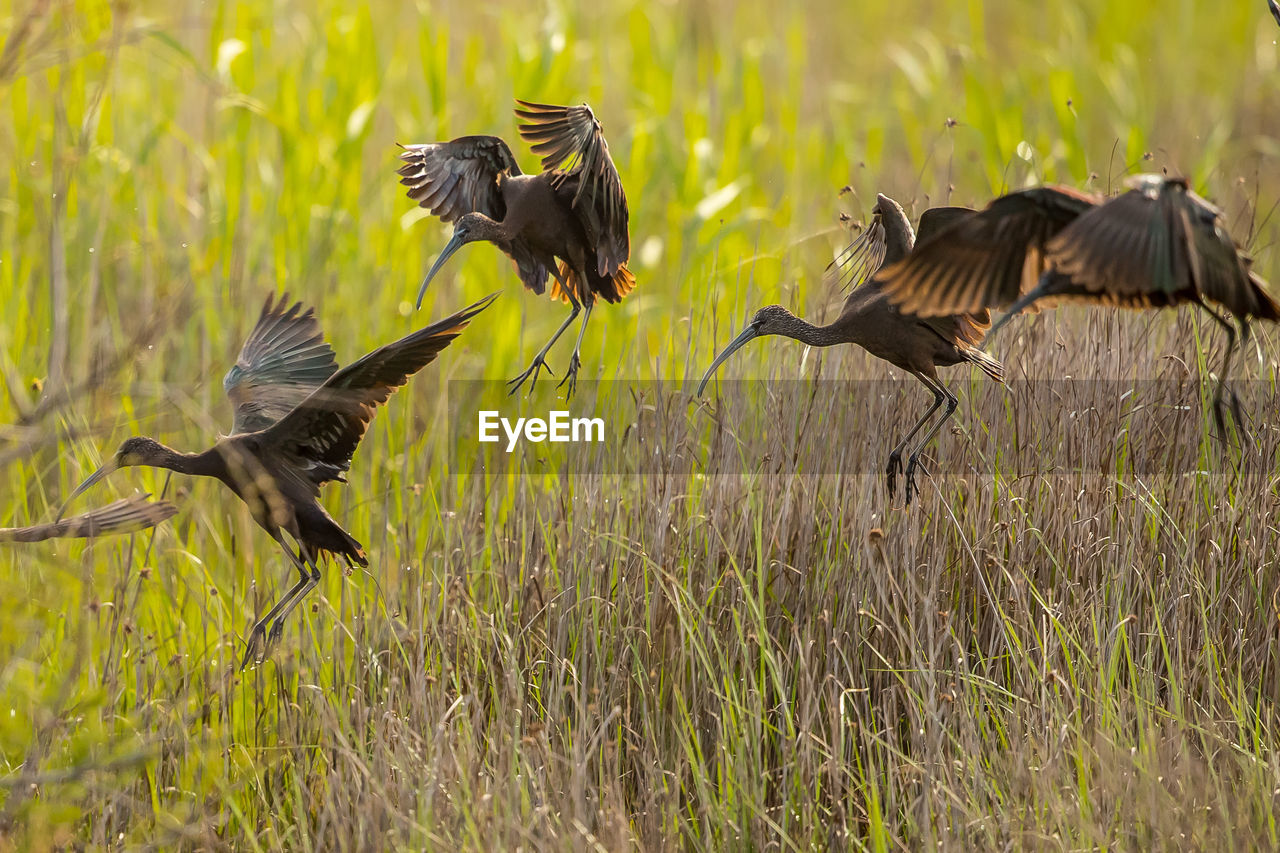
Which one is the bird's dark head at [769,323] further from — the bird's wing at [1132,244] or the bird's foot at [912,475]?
the bird's wing at [1132,244]

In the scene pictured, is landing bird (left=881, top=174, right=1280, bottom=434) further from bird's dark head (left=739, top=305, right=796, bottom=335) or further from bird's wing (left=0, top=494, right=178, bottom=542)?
bird's wing (left=0, top=494, right=178, bottom=542)

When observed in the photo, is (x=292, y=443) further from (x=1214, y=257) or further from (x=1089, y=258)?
(x=1214, y=257)

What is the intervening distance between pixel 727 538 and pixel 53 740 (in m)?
1.81

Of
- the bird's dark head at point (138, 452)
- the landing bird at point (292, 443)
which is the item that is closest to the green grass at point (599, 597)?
the bird's dark head at point (138, 452)

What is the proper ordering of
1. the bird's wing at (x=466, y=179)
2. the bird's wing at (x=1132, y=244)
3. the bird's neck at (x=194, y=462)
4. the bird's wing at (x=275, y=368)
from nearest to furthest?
1. the bird's wing at (x=1132, y=244)
2. the bird's neck at (x=194, y=462)
3. the bird's wing at (x=275, y=368)
4. the bird's wing at (x=466, y=179)

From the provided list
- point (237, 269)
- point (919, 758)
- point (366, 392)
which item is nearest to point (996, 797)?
point (919, 758)

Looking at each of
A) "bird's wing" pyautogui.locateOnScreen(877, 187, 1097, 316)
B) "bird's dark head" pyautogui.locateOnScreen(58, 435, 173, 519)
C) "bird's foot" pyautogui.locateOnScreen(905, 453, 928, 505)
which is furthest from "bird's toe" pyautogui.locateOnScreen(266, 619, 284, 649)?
"bird's wing" pyautogui.locateOnScreen(877, 187, 1097, 316)

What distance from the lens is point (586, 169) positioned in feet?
10.5

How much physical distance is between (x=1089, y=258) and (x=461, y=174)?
192 cm

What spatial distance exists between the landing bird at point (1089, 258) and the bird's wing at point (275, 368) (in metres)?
1.65

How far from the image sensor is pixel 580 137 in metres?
3.13

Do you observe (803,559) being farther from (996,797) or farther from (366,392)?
(366,392)

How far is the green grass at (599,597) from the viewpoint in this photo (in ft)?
9.53

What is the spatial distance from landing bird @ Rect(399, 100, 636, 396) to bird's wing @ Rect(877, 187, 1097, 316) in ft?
3.08
